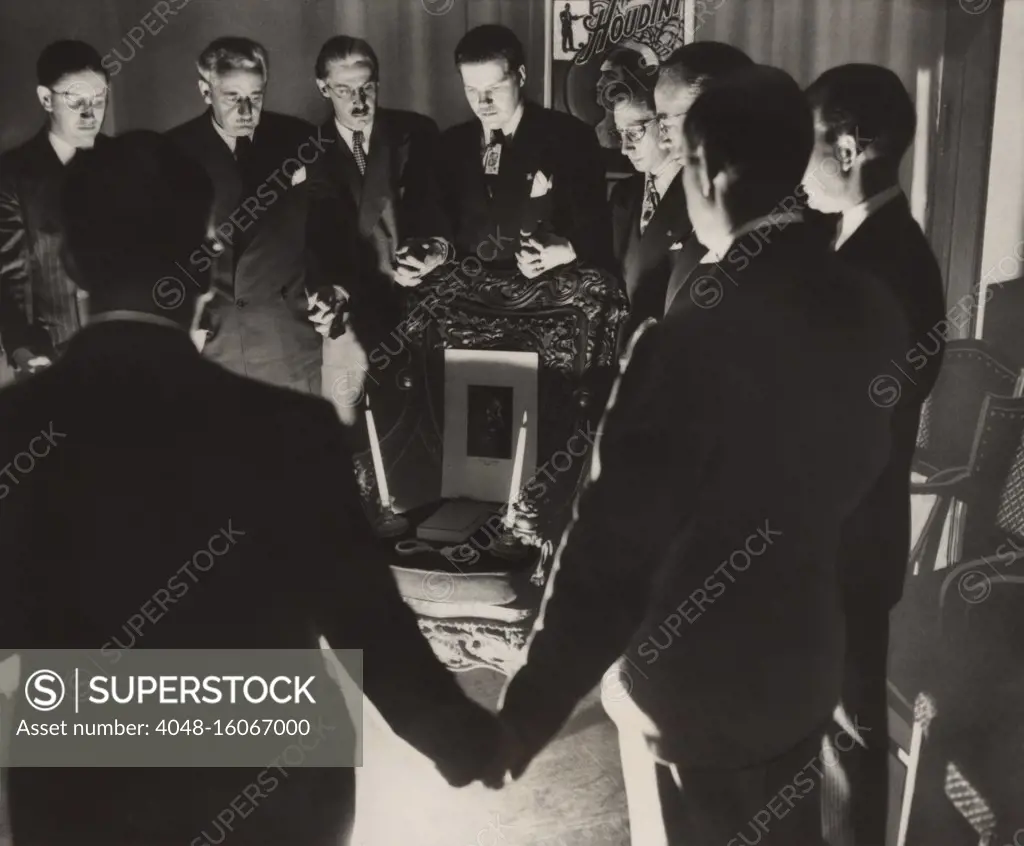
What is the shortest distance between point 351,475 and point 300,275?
412mm

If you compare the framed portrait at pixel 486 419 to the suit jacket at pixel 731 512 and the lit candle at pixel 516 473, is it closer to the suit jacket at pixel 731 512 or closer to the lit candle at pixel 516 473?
the lit candle at pixel 516 473

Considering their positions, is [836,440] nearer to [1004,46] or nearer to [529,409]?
[529,409]

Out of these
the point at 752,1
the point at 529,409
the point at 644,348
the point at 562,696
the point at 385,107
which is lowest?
the point at 562,696

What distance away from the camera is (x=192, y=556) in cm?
149

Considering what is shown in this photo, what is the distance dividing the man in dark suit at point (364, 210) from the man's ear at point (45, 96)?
0.54 metres

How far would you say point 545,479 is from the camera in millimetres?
1525

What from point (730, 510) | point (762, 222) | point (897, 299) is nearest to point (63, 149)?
point (762, 222)

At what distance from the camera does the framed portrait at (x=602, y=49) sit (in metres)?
1.46

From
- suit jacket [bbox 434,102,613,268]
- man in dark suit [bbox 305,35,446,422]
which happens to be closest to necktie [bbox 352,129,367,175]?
man in dark suit [bbox 305,35,446,422]

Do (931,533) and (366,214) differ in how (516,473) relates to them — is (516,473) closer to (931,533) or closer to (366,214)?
(366,214)

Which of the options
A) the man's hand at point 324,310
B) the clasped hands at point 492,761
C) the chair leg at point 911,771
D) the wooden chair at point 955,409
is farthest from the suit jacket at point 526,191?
the chair leg at point 911,771

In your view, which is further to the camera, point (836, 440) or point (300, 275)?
point (300, 275)

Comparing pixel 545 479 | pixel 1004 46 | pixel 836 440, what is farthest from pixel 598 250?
pixel 1004 46

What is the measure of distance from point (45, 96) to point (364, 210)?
68cm
